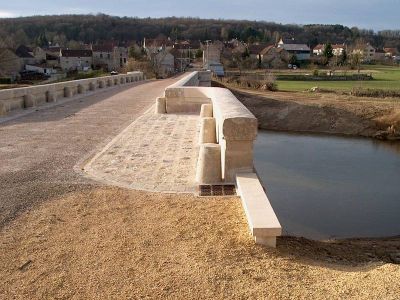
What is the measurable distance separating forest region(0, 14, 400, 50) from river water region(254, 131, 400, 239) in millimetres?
108982

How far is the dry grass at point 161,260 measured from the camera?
10.8 feet

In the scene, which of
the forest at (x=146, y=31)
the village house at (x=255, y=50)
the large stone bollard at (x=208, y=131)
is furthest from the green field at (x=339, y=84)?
the forest at (x=146, y=31)

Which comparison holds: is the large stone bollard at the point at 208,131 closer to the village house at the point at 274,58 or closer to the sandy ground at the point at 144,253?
the sandy ground at the point at 144,253

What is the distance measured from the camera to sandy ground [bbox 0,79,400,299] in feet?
10.8

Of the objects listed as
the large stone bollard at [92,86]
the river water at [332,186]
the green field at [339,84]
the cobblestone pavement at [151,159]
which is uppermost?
the large stone bollard at [92,86]

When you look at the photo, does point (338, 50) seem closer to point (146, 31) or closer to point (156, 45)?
point (156, 45)

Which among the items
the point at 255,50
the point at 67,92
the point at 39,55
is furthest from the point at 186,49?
the point at 67,92

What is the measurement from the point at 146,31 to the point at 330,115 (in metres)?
117

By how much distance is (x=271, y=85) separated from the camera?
44.5 m

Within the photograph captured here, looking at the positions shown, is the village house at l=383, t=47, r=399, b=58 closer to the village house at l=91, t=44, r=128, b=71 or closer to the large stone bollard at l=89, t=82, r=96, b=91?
the village house at l=91, t=44, r=128, b=71

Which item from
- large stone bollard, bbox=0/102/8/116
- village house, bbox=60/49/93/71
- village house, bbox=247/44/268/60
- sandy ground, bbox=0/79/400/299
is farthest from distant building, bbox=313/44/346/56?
sandy ground, bbox=0/79/400/299

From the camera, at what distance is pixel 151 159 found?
7305 millimetres

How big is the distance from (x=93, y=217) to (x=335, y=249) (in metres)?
3.01

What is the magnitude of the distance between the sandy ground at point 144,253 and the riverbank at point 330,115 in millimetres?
25502
